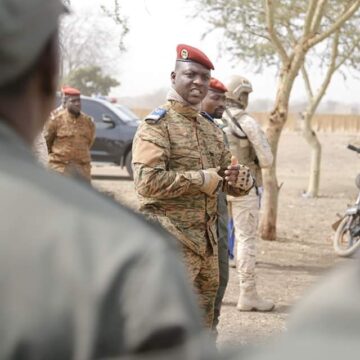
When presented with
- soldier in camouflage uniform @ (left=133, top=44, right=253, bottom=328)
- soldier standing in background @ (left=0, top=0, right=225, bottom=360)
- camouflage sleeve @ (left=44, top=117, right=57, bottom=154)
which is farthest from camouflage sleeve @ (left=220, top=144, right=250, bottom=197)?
camouflage sleeve @ (left=44, top=117, right=57, bottom=154)

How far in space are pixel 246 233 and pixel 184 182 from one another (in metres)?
2.70

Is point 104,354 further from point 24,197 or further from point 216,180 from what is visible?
point 216,180

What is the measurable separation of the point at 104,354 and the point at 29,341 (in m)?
0.09

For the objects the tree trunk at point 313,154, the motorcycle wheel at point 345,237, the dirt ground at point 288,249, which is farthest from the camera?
the tree trunk at point 313,154

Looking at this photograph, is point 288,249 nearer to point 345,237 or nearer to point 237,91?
point 345,237

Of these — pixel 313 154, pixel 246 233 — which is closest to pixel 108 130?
pixel 313 154

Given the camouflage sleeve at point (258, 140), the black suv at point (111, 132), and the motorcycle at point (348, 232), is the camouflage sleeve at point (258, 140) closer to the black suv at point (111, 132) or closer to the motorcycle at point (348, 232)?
the motorcycle at point (348, 232)

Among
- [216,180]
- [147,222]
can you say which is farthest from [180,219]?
[147,222]

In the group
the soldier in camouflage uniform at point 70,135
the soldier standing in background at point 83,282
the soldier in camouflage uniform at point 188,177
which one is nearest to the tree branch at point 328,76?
the soldier in camouflage uniform at point 70,135

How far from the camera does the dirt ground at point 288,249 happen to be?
21.4ft

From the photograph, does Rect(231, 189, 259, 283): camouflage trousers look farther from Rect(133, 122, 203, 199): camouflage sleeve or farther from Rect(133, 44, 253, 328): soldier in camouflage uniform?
Rect(133, 122, 203, 199): camouflage sleeve

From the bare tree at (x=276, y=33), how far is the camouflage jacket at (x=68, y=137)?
221 cm

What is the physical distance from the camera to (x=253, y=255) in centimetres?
718

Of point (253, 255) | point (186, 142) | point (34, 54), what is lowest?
point (253, 255)
